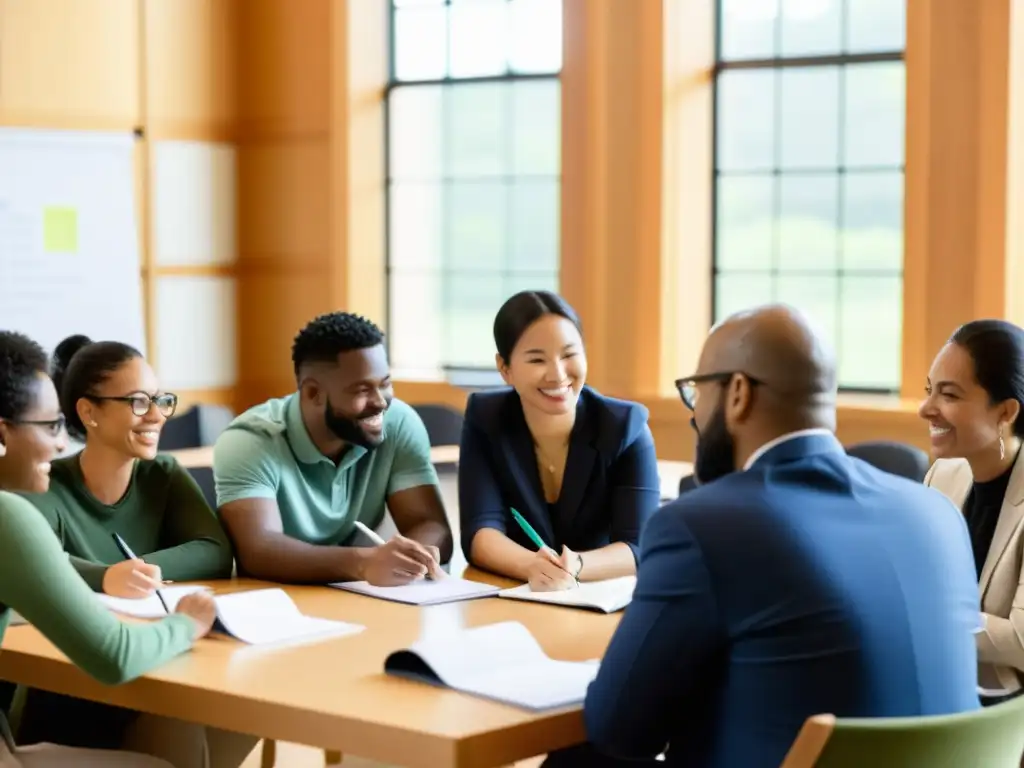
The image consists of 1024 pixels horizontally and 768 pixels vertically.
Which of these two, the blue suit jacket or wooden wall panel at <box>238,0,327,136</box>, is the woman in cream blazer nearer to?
the blue suit jacket

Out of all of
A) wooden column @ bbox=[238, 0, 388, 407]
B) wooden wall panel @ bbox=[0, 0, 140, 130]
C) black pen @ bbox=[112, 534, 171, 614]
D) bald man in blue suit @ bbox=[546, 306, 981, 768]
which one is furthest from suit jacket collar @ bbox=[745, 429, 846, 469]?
wooden column @ bbox=[238, 0, 388, 407]

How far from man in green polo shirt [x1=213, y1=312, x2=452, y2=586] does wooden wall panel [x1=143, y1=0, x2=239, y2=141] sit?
14.9 feet

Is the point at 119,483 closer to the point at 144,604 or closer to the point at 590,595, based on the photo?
the point at 144,604

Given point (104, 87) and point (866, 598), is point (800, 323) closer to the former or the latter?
point (866, 598)

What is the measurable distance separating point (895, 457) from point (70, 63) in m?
4.60

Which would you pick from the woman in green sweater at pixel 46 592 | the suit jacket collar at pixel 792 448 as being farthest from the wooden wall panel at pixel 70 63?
the suit jacket collar at pixel 792 448

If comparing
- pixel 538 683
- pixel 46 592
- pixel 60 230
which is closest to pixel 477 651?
pixel 538 683

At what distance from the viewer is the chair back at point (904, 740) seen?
1915 millimetres

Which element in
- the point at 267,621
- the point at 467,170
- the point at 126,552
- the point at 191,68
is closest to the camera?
the point at 267,621

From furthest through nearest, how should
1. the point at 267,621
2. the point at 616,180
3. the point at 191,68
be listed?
the point at 191,68 < the point at 616,180 < the point at 267,621

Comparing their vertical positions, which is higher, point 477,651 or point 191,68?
point 191,68

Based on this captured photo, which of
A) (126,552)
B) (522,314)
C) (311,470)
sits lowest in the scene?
(126,552)

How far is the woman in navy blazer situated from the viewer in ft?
12.1

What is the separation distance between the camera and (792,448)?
90.2 inches
